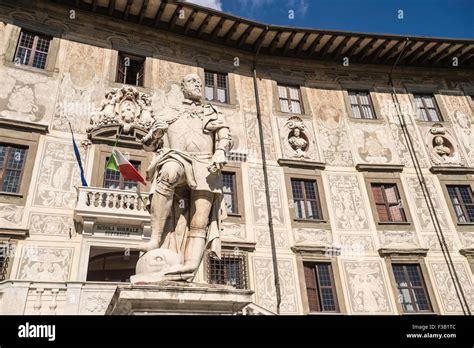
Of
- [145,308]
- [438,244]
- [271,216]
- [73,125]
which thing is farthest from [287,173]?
[145,308]

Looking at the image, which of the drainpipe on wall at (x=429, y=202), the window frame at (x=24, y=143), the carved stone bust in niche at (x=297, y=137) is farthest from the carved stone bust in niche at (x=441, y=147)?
the window frame at (x=24, y=143)

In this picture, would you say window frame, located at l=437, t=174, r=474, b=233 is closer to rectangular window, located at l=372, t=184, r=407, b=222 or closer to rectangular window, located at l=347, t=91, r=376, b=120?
rectangular window, located at l=372, t=184, r=407, b=222

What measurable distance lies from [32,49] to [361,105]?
15.1 meters

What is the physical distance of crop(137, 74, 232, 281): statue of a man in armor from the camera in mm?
4613

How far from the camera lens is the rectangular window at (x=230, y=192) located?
1518 cm

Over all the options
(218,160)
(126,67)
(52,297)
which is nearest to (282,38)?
(126,67)

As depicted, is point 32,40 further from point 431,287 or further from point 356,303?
point 431,287

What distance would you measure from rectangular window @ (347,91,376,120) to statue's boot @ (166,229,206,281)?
15697 millimetres

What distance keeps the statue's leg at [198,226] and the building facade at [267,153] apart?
21.2 feet

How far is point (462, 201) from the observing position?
17141mm

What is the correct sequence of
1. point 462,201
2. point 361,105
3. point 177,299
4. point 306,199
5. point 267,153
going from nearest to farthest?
point 177,299 < point 306,199 < point 267,153 < point 462,201 < point 361,105

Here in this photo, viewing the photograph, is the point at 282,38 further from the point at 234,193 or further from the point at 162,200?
the point at 162,200

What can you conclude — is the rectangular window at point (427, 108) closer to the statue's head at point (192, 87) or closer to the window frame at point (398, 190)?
the window frame at point (398, 190)

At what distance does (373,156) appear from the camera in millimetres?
17500
